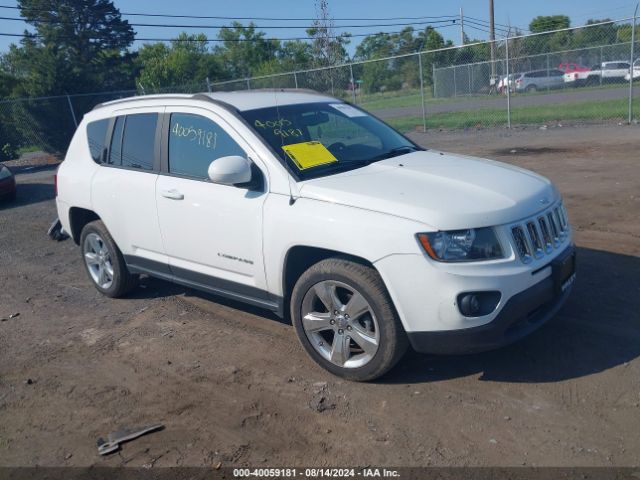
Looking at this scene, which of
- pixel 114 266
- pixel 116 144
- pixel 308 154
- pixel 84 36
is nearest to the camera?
pixel 308 154

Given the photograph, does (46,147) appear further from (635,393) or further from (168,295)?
(635,393)

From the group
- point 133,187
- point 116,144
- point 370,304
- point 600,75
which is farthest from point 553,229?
point 600,75

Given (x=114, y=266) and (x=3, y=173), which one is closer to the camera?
(x=114, y=266)

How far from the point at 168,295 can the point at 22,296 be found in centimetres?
170

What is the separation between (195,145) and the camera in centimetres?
473

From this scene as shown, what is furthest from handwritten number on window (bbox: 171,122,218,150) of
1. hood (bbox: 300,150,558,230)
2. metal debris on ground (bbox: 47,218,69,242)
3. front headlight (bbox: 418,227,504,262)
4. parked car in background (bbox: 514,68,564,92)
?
parked car in background (bbox: 514,68,564,92)

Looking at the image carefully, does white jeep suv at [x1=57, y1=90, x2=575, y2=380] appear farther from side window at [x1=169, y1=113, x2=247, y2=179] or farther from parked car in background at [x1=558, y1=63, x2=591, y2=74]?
parked car in background at [x1=558, y1=63, x2=591, y2=74]

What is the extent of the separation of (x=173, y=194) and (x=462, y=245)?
92.4 inches


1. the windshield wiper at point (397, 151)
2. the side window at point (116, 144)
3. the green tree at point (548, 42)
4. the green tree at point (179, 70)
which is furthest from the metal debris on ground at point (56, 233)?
the green tree at point (179, 70)

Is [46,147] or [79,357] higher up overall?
[46,147]

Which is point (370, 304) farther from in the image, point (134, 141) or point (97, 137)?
point (97, 137)

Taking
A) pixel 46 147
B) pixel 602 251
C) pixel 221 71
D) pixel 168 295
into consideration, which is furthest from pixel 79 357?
pixel 221 71

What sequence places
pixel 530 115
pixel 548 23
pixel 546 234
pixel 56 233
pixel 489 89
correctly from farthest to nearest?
pixel 548 23 → pixel 489 89 → pixel 530 115 → pixel 56 233 → pixel 546 234

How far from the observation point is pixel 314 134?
15.5ft
